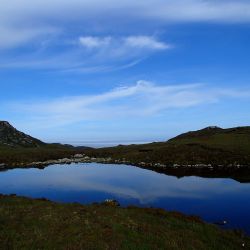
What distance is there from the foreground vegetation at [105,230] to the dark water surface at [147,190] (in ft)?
20.1

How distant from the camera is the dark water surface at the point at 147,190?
40375mm

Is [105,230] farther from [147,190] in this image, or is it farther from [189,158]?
[189,158]

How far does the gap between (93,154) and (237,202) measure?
76998 millimetres

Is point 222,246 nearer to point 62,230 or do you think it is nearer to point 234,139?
point 62,230

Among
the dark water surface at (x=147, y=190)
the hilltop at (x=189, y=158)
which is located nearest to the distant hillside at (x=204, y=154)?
the hilltop at (x=189, y=158)

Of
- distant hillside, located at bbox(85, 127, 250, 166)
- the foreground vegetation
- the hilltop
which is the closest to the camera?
the foreground vegetation

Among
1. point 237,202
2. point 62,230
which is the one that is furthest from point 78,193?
point 62,230

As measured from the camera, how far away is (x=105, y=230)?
2562 cm

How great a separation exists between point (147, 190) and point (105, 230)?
2940 centimetres

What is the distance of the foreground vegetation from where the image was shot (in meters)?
23.2

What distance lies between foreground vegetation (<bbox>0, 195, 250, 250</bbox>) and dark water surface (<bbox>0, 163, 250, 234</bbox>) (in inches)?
241

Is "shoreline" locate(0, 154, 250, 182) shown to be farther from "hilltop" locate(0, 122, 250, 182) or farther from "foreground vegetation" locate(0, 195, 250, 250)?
"foreground vegetation" locate(0, 195, 250, 250)

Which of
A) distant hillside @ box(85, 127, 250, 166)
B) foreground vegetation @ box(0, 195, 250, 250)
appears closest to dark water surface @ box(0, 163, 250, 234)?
foreground vegetation @ box(0, 195, 250, 250)

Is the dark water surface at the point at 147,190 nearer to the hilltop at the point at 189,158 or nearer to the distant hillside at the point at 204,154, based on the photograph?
the hilltop at the point at 189,158
